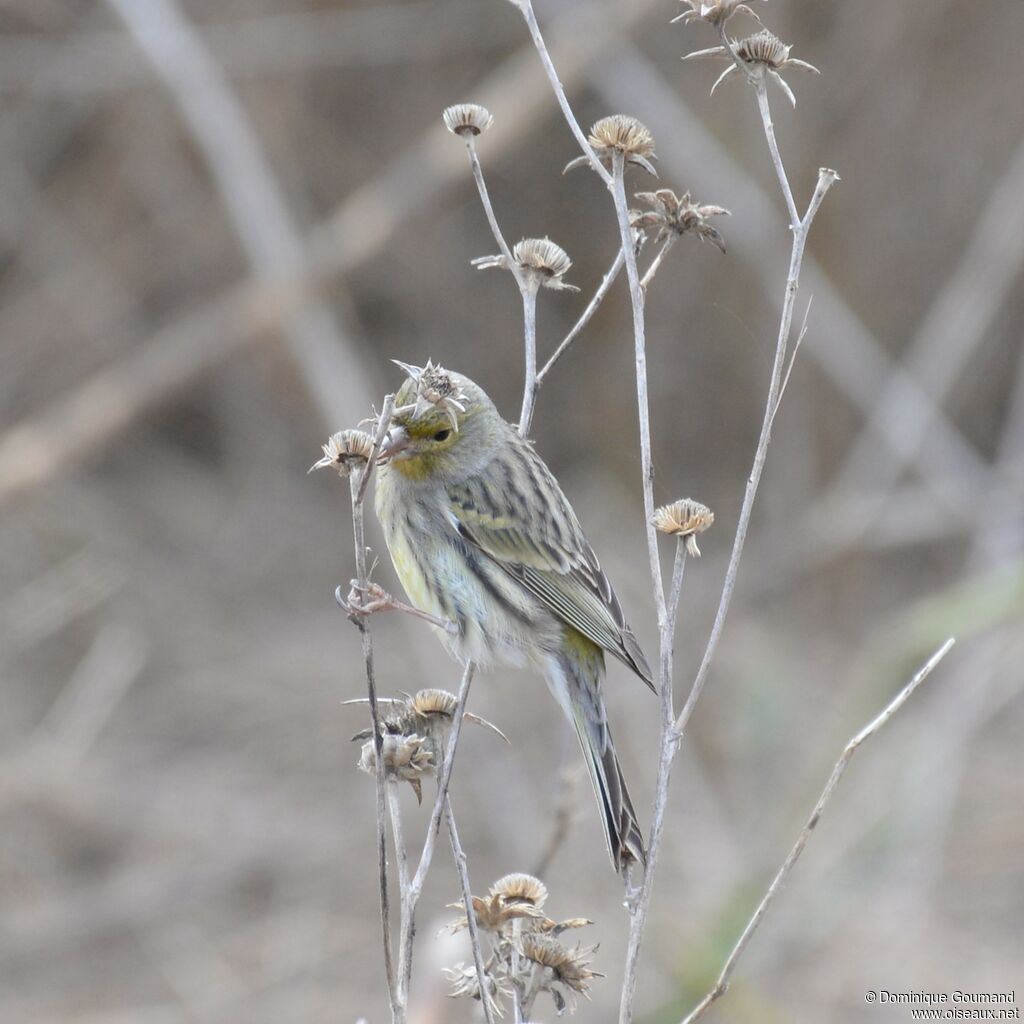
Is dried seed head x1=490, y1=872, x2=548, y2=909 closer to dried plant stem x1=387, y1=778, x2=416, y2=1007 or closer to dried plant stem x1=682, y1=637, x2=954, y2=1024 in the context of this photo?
dried plant stem x1=387, y1=778, x2=416, y2=1007

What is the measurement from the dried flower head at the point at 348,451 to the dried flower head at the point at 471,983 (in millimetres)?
731

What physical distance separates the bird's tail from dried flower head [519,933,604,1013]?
0.41 meters

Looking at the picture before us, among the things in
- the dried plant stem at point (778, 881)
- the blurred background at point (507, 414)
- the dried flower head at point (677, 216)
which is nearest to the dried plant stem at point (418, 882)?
the dried plant stem at point (778, 881)

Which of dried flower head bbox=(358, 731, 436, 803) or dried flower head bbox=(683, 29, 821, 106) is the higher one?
dried flower head bbox=(683, 29, 821, 106)

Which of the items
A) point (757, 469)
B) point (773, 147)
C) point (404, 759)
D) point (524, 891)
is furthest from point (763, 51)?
point (524, 891)

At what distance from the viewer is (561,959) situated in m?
1.96

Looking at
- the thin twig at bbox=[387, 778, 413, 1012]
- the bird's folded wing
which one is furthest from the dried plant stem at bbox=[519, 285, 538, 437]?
the bird's folded wing

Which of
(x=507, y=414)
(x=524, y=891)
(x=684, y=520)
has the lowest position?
(x=524, y=891)

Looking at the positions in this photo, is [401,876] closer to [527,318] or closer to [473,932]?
[473,932]

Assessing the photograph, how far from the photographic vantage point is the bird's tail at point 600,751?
105 inches

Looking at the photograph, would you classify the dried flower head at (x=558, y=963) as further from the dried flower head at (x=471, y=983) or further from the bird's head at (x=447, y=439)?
the bird's head at (x=447, y=439)

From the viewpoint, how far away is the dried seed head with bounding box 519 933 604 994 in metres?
1.96

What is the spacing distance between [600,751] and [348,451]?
1.22 m

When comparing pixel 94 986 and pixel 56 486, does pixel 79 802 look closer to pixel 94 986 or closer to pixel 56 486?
pixel 94 986
